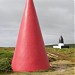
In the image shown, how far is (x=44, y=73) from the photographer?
991 cm

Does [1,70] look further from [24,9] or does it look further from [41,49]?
[24,9]

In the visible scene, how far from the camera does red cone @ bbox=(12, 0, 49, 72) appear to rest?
10406mm

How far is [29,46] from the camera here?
10.5m

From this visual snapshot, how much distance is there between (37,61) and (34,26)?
1.67 meters

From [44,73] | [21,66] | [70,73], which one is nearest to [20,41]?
[21,66]

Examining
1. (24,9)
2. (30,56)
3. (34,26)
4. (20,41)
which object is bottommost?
(30,56)

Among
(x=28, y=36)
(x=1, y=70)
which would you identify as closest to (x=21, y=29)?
(x=28, y=36)

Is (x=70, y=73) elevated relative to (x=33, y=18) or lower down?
lower down

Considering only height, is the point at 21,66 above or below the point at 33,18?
below

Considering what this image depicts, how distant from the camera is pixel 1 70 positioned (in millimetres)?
10500

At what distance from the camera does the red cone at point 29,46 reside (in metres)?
10.4

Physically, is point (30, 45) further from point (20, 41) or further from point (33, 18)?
point (33, 18)

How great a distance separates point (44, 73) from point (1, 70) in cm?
205

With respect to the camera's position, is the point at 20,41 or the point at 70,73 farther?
the point at 20,41
